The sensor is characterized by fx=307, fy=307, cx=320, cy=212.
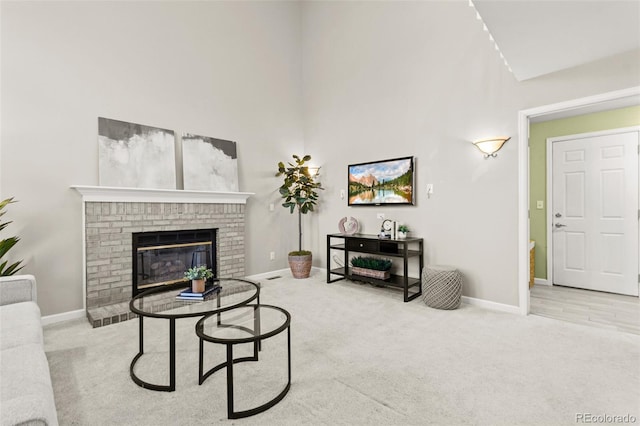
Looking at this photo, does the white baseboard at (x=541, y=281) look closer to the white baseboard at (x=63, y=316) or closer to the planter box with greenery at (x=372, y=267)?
the planter box with greenery at (x=372, y=267)

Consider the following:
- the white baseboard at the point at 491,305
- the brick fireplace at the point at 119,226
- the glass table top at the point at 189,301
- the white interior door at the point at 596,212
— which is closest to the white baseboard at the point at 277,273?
the brick fireplace at the point at 119,226

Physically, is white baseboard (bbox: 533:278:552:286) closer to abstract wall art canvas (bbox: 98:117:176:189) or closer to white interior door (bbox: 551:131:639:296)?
white interior door (bbox: 551:131:639:296)

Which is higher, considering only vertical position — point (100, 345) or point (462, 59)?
point (462, 59)

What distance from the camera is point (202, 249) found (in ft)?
13.9

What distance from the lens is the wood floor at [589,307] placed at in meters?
2.97

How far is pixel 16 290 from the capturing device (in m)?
2.24

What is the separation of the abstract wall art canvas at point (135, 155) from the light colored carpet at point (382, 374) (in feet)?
5.19

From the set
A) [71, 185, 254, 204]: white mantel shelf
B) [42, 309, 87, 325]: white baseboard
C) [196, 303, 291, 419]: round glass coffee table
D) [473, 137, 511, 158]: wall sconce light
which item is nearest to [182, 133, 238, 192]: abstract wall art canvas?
[71, 185, 254, 204]: white mantel shelf

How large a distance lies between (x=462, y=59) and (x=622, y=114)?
2.24 m

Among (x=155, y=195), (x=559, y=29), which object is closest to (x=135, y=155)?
(x=155, y=195)

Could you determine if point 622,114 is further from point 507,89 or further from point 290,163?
point 290,163

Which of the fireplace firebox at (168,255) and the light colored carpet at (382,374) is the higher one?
the fireplace firebox at (168,255)

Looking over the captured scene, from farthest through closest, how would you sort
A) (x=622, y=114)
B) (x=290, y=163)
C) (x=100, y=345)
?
(x=290, y=163)
(x=622, y=114)
(x=100, y=345)

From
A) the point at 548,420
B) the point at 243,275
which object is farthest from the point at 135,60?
the point at 548,420
